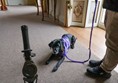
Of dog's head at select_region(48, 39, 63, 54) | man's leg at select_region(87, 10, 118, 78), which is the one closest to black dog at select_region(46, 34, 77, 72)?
dog's head at select_region(48, 39, 63, 54)

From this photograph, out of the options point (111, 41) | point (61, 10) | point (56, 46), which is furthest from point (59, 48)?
point (61, 10)

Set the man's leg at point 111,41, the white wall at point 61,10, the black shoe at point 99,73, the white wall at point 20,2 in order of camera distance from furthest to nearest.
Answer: the white wall at point 20,2 < the white wall at point 61,10 < the black shoe at point 99,73 < the man's leg at point 111,41

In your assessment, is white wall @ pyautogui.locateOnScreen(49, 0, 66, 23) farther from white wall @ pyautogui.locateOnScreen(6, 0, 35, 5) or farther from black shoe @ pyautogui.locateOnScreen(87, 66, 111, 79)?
white wall @ pyautogui.locateOnScreen(6, 0, 35, 5)

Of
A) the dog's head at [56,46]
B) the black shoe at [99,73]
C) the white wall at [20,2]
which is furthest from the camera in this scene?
the white wall at [20,2]

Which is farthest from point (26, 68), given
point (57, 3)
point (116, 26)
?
point (57, 3)

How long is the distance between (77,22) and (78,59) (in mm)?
1317

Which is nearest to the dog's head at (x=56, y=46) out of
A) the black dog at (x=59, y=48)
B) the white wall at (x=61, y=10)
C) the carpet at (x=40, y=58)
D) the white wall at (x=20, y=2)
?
A: the black dog at (x=59, y=48)

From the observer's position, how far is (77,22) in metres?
2.75

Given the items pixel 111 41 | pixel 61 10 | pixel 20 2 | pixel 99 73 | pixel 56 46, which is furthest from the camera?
pixel 20 2

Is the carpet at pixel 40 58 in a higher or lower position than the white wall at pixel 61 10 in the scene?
lower

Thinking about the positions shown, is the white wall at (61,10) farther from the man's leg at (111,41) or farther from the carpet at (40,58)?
the man's leg at (111,41)

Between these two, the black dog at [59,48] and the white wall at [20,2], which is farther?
the white wall at [20,2]

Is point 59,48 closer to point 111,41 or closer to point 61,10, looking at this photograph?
point 111,41

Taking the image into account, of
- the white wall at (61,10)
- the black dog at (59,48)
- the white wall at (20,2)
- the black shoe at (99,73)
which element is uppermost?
the white wall at (20,2)
